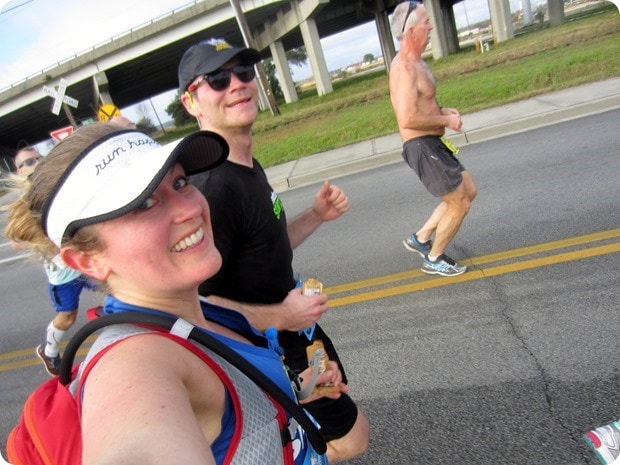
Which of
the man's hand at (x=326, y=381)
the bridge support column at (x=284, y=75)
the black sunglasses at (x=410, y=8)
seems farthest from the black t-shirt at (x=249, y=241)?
the bridge support column at (x=284, y=75)

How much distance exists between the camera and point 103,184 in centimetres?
100

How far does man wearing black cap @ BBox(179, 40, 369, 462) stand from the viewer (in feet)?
5.67

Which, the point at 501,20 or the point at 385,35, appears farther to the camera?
the point at 385,35

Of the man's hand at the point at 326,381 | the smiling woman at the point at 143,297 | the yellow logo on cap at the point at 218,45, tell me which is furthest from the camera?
the yellow logo on cap at the point at 218,45

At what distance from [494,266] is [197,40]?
2943 cm

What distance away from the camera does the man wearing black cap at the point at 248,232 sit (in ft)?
5.67

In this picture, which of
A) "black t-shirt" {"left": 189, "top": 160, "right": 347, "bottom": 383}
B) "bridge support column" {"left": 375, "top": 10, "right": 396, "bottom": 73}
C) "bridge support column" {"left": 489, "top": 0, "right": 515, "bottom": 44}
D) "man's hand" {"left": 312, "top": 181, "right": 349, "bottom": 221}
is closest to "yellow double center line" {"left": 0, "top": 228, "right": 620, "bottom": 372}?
"man's hand" {"left": 312, "top": 181, "right": 349, "bottom": 221}

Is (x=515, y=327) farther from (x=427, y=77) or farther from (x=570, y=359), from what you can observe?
(x=427, y=77)

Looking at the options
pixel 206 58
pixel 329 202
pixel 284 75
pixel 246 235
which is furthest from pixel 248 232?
pixel 284 75

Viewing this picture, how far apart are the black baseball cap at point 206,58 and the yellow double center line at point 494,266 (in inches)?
92.9

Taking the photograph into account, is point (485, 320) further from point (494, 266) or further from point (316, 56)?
point (316, 56)

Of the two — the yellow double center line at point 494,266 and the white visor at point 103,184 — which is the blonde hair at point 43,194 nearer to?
the white visor at point 103,184

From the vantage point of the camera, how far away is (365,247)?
16.1 ft

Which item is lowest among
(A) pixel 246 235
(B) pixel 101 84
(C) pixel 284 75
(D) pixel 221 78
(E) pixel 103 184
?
(A) pixel 246 235
